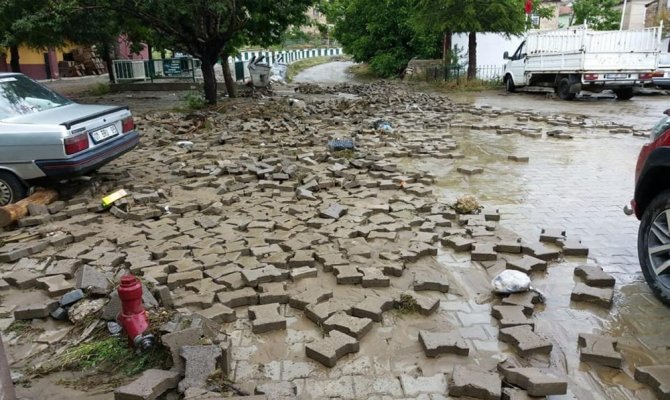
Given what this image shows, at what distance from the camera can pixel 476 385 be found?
9.36 feet

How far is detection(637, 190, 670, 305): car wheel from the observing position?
377cm

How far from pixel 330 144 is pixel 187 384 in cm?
682

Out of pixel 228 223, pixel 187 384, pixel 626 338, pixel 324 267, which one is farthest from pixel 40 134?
pixel 626 338

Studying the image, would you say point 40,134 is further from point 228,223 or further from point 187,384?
point 187,384

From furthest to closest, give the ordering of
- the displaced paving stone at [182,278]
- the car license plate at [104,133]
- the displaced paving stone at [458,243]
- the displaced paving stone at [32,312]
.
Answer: the car license plate at [104,133], the displaced paving stone at [458,243], the displaced paving stone at [182,278], the displaced paving stone at [32,312]

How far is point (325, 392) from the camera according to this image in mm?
2971

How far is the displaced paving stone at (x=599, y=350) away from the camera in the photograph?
3.13 meters

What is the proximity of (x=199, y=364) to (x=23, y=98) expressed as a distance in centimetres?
549

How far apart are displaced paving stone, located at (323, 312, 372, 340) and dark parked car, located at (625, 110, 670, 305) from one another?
226 centimetres

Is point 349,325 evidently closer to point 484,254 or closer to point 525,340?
point 525,340

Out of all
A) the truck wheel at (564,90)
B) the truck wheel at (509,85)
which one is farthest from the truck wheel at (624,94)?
the truck wheel at (509,85)

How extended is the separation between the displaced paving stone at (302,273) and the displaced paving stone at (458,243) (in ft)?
4.83

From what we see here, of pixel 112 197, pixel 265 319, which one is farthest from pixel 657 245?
pixel 112 197

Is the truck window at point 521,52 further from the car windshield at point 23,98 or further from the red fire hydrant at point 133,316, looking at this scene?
the red fire hydrant at point 133,316
